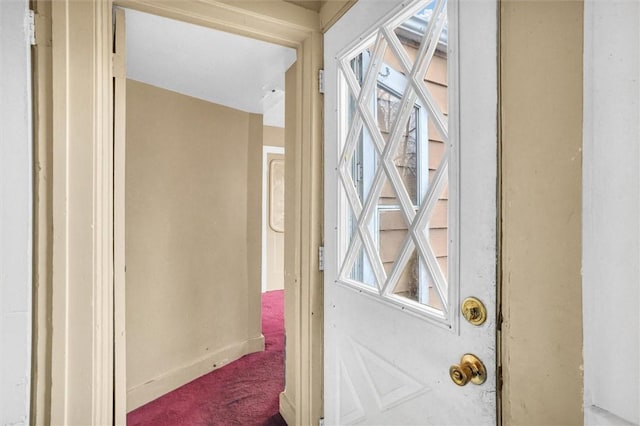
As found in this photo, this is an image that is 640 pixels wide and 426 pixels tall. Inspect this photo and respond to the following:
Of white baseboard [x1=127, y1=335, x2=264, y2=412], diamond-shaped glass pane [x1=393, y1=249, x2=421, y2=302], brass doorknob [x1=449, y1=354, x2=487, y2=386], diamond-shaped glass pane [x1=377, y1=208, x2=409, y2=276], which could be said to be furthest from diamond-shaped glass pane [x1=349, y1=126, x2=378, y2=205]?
white baseboard [x1=127, y1=335, x2=264, y2=412]

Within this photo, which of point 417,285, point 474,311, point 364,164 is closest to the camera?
point 474,311

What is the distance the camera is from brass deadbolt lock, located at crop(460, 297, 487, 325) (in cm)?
74

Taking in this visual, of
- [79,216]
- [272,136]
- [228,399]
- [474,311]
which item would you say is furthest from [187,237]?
[272,136]

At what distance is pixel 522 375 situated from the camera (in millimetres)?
670

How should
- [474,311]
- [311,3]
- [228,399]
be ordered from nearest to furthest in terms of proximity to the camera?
[474,311] < [311,3] < [228,399]

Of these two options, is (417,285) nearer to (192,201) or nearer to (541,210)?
(541,210)

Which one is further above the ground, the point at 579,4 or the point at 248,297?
the point at 579,4

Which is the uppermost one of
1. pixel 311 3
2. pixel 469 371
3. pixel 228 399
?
pixel 311 3

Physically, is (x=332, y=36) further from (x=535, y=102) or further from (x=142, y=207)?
(x=142, y=207)

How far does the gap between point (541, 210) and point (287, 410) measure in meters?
1.74

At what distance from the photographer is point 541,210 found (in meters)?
0.64

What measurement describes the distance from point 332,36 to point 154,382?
226 centimetres

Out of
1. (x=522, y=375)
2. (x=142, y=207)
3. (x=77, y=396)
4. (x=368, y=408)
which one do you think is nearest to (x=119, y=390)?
(x=77, y=396)
